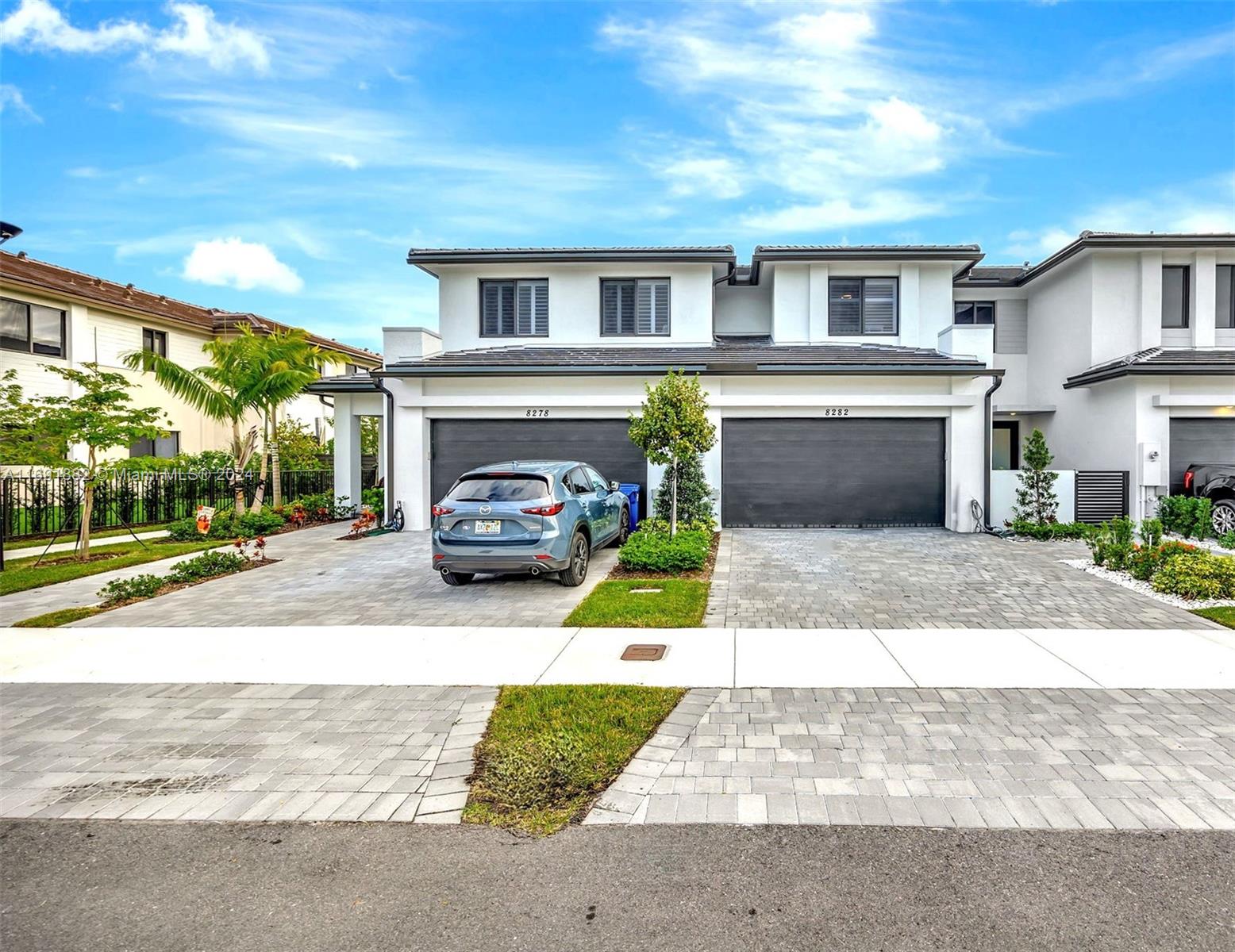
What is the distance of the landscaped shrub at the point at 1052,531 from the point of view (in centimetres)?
1409

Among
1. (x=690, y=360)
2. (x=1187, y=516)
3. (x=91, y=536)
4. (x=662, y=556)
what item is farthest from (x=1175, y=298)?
(x=91, y=536)

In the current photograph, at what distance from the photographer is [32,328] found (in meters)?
20.6

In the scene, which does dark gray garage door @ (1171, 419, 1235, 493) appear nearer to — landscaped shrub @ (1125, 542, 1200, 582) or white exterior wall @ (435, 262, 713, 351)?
landscaped shrub @ (1125, 542, 1200, 582)

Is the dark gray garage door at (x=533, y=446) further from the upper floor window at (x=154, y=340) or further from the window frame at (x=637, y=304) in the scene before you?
the upper floor window at (x=154, y=340)

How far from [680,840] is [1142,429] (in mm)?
16867

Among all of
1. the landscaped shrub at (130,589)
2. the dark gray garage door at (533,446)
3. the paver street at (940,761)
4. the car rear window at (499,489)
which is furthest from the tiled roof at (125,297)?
the paver street at (940,761)

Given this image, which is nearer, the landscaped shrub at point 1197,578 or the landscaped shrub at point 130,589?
the landscaped shrub at point 1197,578

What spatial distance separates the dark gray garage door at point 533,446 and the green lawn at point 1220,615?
396 inches

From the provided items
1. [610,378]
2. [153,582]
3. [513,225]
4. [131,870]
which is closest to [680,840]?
[131,870]

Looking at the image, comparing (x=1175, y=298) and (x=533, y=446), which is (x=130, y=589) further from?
(x=1175, y=298)

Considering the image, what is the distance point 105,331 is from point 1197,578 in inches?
1134

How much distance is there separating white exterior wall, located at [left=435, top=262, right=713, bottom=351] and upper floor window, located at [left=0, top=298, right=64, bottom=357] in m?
13.0

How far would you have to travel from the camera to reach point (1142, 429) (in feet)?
50.5

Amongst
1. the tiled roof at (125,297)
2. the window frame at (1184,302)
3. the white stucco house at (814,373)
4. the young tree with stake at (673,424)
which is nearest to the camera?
the young tree with stake at (673,424)
